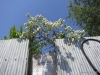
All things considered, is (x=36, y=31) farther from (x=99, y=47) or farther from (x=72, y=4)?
(x=72, y=4)

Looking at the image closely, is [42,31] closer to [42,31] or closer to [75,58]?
[42,31]

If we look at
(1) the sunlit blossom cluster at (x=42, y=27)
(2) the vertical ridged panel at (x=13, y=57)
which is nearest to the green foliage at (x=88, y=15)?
(1) the sunlit blossom cluster at (x=42, y=27)

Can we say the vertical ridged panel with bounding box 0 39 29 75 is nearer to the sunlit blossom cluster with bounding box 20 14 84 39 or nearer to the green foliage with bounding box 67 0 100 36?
the sunlit blossom cluster with bounding box 20 14 84 39

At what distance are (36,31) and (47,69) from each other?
265 cm

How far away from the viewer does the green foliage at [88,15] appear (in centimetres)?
1623

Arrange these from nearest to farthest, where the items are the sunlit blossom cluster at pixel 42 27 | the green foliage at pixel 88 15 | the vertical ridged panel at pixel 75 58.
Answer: the vertical ridged panel at pixel 75 58 < the sunlit blossom cluster at pixel 42 27 < the green foliage at pixel 88 15

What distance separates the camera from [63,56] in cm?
835

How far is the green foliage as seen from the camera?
1623 cm

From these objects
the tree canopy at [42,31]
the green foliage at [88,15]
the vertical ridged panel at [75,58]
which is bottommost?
the vertical ridged panel at [75,58]

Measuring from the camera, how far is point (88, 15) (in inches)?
653

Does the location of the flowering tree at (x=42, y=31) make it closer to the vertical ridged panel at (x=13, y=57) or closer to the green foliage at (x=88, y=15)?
the vertical ridged panel at (x=13, y=57)

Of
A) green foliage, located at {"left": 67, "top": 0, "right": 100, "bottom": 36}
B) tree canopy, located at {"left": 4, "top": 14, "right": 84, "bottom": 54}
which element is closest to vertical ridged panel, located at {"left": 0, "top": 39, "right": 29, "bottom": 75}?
tree canopy, located at {"left": 4, "top": 14, "right": 84, "bottom": 54}

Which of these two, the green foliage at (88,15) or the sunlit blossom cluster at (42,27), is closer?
the sunlit blossom cluster at (42,27)

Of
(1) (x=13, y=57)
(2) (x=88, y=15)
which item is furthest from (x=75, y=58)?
(2) (x=88, y=15)
